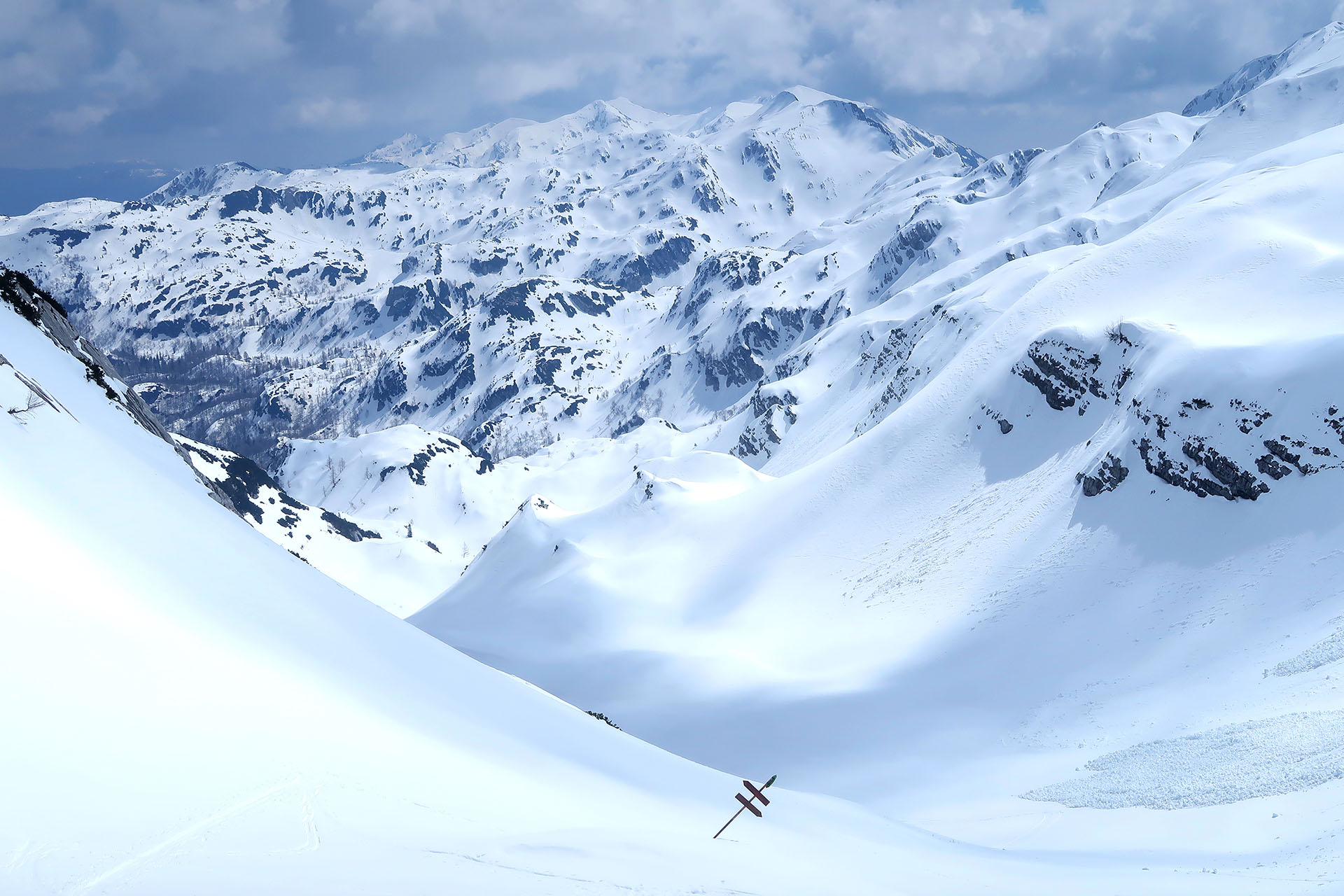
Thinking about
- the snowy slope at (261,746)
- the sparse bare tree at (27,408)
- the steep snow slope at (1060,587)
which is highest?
the steep snow slope at (1060,587)

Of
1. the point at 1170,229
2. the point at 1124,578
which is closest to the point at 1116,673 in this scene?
the point at 1124,578

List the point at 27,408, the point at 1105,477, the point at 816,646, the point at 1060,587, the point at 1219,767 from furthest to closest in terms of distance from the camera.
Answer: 1. the point at 816,646
2. the point at 1105,477
3. the point at 1060,587
4. the point at 1219,767
5. the point at 27,408

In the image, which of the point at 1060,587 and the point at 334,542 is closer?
the point at 1060,587

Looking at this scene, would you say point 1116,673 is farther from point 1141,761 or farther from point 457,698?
point 457,698

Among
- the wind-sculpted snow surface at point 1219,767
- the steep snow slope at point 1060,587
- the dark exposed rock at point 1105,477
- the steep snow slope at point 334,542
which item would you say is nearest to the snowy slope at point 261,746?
the wind-sculpted snow surface at point 1219,767

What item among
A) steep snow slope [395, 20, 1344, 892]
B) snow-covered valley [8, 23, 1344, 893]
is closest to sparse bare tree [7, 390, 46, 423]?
snow-covered valley [8, 23, 1344, 893]

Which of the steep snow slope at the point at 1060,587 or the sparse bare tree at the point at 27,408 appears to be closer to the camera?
the sparse bare tree at the point at 27,408

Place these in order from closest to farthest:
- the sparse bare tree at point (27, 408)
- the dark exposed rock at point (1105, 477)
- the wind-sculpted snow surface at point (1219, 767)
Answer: the sparse bare tree at point (27, 408)
the wind-sculpted snow surface at point (1219, 767)
the dark exposed rock at point (1105, 477)

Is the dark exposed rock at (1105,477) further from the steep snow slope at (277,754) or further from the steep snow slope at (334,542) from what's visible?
the steep snow slope at (334,542)

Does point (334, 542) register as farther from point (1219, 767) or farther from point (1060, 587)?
point (1219, 767)

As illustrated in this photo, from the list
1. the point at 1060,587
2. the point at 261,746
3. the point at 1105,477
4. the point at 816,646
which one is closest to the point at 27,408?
the point at 261,746

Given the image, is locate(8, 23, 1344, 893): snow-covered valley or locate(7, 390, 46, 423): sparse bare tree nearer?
locate(8, 23, 1344, 893): snow-covered valley

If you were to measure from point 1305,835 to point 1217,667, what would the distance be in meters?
23.8

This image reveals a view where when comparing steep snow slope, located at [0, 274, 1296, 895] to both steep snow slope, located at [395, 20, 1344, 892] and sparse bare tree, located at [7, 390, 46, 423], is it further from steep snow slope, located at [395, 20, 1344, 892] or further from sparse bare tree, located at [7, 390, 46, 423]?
steep snow slope, located at [395, 20, 1344, 892]
